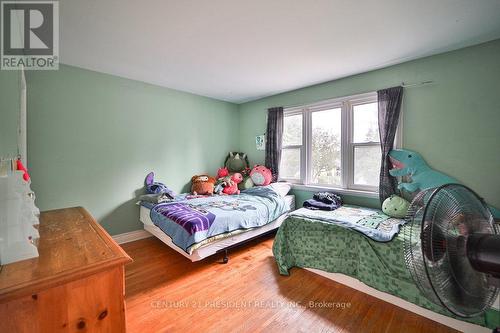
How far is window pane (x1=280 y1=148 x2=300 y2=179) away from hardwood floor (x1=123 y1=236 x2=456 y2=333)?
1620 mm

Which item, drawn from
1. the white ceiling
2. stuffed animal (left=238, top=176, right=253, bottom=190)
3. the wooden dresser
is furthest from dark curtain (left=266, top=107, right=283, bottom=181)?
the wooden dresser

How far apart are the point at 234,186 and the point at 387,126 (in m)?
2.32

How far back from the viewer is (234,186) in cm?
353

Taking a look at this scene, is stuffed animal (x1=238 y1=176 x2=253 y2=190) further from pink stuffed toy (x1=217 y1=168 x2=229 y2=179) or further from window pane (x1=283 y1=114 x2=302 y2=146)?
window pane (x1=283 y1=114 x2=302 y2=146)

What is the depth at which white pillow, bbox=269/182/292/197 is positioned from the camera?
3291mm

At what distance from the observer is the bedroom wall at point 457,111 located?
78.1 inches

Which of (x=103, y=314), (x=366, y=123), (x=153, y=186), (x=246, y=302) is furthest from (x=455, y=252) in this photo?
(x=153, y=186)

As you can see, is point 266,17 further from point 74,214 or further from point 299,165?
point 299,165

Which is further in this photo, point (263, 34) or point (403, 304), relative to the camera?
point (263, 34)

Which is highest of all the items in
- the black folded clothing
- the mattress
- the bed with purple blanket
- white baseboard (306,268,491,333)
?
the black folded clothing

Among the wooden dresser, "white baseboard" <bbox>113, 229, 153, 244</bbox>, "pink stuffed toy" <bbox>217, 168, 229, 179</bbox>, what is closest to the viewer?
the wooden dresser

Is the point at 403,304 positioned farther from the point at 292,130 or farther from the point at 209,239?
the point at 292,130

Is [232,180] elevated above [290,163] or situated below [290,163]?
below

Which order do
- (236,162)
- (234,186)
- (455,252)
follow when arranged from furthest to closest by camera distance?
1. (236,162)
2. (234,186)
3. (455,252)
